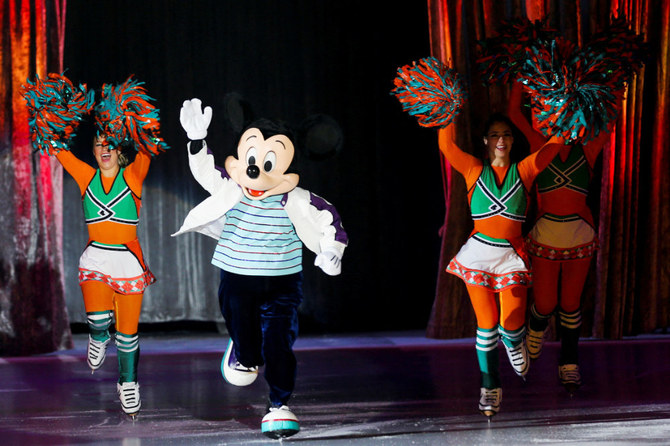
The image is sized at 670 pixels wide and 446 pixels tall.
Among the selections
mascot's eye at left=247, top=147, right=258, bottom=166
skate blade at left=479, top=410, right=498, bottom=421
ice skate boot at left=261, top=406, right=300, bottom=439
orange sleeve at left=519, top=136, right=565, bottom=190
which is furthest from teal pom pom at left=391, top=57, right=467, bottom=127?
Answer: ice skate boot at left=261, top=406, right=300, bottom=439

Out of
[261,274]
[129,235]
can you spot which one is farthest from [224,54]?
[261,274]

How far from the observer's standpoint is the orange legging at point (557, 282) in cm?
352

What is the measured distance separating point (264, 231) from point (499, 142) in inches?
41.3

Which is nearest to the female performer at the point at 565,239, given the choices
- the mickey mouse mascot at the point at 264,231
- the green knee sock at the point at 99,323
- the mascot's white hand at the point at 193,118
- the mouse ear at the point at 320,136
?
the mouse ear at the point at 320,136

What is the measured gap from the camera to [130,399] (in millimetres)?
3039

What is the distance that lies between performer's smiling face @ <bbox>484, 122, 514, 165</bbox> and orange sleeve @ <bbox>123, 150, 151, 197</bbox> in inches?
55.6

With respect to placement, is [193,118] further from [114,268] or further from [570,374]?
[570,374]

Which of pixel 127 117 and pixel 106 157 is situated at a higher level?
pixel 127 117

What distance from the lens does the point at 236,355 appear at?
302cm

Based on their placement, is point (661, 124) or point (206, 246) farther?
point (206, 246)

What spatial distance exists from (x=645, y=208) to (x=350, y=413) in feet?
9.29

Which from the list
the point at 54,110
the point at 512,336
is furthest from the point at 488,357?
the point at 54,110

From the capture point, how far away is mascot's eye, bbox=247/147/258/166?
295 centimetres

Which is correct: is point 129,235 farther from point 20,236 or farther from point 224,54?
point 224,54
